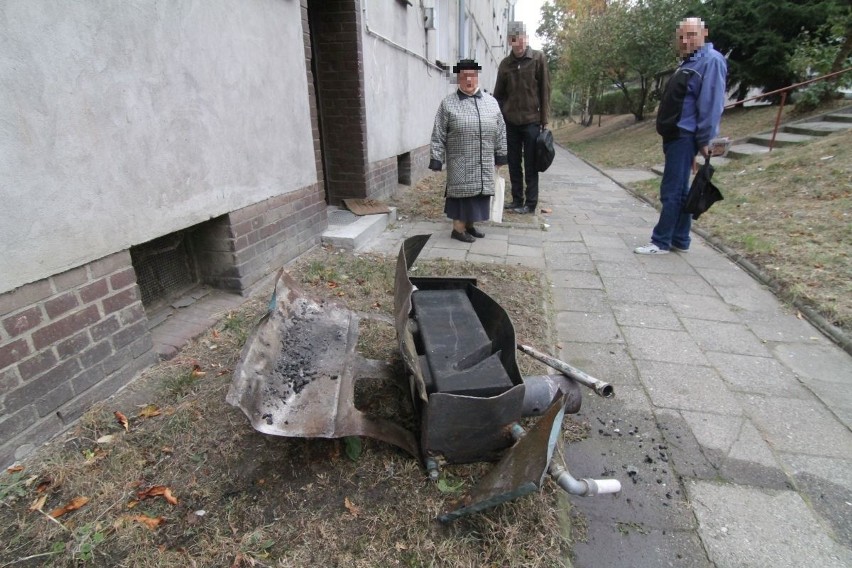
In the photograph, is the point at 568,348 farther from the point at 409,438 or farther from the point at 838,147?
the point at 838,147

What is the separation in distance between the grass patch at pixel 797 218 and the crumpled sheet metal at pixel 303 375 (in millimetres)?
3273

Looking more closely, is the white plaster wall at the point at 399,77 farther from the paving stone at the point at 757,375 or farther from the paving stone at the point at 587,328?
the paving stone at the point at 757,375

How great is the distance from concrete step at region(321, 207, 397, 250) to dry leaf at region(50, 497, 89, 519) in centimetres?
316

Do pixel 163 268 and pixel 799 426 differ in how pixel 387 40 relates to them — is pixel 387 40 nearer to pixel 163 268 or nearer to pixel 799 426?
pixel 163 268

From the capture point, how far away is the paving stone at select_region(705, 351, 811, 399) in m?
2.63

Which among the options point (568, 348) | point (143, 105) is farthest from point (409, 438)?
point (143, 105)

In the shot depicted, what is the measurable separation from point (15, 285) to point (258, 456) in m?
1.18

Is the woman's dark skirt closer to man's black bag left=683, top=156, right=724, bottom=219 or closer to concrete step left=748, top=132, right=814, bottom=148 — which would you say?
man's black bag left=683, top=156, right=724, bottom=219

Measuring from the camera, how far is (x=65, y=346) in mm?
2135

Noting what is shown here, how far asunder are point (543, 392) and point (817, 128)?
1107 centimetres

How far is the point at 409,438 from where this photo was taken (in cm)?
199

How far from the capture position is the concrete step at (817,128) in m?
9.16

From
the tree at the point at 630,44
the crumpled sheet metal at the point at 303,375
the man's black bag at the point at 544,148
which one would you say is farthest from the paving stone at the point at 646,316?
the tree at the point at 630,44

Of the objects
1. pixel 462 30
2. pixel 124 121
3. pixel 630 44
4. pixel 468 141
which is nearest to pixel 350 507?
pixel 124 121
